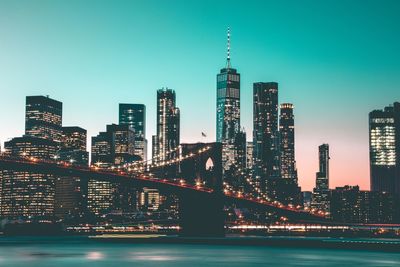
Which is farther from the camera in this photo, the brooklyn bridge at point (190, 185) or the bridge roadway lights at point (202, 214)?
the bridge roadway lights at point (202, 214)

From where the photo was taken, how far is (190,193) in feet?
247

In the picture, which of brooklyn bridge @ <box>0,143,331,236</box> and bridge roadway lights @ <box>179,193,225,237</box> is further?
bridge roadway lights @ <box>179,193,225,237</box>

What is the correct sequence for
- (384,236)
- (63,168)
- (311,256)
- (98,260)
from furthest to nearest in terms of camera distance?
1. (384,236)
2. (63,168)
3. (311,256)
4. (98,260)

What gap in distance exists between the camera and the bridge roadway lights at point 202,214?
250 ft

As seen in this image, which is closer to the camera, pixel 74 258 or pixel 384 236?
pixel 74 258

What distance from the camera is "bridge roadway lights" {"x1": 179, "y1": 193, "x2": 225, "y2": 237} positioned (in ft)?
250

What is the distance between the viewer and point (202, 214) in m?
76.4

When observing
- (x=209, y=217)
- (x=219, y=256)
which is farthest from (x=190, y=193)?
(x=219, y=256)

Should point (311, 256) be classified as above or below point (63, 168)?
below

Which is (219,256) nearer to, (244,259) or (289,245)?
(244,259)

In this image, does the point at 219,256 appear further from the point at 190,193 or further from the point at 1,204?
the point at 1,204

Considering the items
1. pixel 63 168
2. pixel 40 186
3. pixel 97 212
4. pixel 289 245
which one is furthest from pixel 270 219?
pixel 63 168

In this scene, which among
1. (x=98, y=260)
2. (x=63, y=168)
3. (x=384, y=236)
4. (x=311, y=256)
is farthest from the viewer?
Answer: (x=384, y=236)

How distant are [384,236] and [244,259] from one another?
58752 mm
